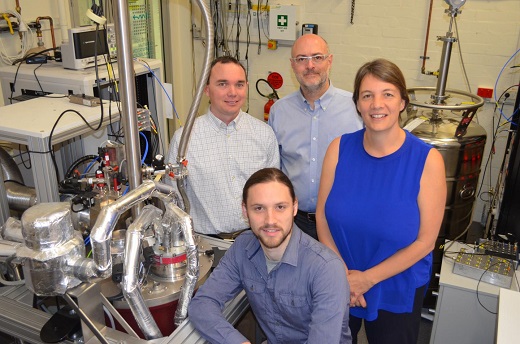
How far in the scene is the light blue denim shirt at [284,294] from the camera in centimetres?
122

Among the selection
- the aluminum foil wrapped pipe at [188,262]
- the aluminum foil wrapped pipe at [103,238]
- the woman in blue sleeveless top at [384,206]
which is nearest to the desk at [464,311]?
the woman in blue sleeveless top at [384,206]

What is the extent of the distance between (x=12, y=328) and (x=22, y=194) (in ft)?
2.00

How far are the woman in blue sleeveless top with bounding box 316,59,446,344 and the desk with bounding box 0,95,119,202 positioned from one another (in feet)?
2.73

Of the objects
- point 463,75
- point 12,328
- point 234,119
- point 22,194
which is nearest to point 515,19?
point 463,75

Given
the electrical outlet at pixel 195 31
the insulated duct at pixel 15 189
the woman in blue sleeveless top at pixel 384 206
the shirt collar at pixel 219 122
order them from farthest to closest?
the electrical outlet at pixel 195 31 → the shirt collar at pixel 219 122 → the insulated duct at pixel 15 189 → the woman in blue sleeveless top at pixel 384 206

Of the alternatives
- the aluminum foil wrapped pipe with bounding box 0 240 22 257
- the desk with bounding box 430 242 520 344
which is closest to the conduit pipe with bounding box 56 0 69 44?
the aluminum foil wrapped pipe with bounding box 0 240 22 257

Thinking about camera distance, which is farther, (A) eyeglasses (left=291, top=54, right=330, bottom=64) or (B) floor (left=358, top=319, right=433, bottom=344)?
(B) floor (left=358, top=319, right=433, bottom=344)

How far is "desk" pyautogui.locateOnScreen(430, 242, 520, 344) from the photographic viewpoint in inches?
81.1

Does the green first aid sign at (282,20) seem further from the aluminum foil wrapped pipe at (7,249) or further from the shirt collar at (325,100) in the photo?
the aluminum foil wrapped pipe at (7,249)

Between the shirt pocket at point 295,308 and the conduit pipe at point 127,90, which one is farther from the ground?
the conduit pipe at point 127,90

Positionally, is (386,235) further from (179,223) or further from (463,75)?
(463,75)

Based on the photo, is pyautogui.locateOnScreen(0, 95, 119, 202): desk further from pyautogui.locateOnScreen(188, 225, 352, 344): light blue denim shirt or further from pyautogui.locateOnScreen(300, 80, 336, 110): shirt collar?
pyautogui.locateOnScreen(300, 80, 336, 110): shirt collar

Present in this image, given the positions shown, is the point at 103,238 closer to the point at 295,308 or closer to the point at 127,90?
the point at 127,90

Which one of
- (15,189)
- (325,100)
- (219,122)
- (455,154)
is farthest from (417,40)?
(15,189)
